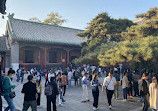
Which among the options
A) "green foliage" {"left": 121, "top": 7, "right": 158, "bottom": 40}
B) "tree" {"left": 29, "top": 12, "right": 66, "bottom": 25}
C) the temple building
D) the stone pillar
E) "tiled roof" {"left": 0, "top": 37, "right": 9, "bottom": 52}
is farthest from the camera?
"tree" {"left": 29, "top": 12, "right": 66, "bottom": 25}

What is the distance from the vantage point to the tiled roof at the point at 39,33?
834 inches

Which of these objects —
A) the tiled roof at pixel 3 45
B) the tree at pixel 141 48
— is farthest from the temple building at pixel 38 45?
the tree at pixel 141 48

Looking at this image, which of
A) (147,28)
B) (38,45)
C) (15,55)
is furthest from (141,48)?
(15,55)

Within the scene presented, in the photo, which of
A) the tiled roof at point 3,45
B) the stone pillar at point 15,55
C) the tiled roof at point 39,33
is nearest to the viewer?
the tiled roof at point 3,45

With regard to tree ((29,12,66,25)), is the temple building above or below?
below

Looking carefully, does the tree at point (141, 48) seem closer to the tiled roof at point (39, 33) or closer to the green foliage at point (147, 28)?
the green foliage at point (147, 28)

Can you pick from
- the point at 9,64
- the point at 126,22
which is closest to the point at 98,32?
the point at 126,22

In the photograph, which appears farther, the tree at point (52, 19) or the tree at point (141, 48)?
the tree at point (52, 19)

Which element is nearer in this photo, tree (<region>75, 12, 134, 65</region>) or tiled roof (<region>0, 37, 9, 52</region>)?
tree (<region>75, 12, 134, 65</region>)

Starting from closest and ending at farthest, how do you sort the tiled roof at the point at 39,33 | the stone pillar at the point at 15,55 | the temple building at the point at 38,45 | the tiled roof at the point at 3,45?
the tiled roof at the point at 3,45
the stone pillar at the point at 15,55
the temple building at the point at 38,45
the tiled roof at the point at 39,33

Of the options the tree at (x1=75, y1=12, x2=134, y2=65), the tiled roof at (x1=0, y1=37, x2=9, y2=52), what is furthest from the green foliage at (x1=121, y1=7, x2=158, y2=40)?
the tiled roof at (x1=0, y1=37, x2=9, y2=52)

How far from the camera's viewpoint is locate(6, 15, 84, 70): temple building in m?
20.5

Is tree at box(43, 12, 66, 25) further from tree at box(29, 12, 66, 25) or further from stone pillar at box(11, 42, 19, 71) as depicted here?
stone pillar at box(11, 42, 19, 71)

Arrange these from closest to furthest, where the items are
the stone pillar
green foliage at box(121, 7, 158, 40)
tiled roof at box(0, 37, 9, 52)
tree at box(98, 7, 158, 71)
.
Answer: tree at box(98, 7, 158, 71) < green foliage at box(121, 7, 158, 40) < tiled roof at box(0, 37, 9, 52) < the stone pillar
